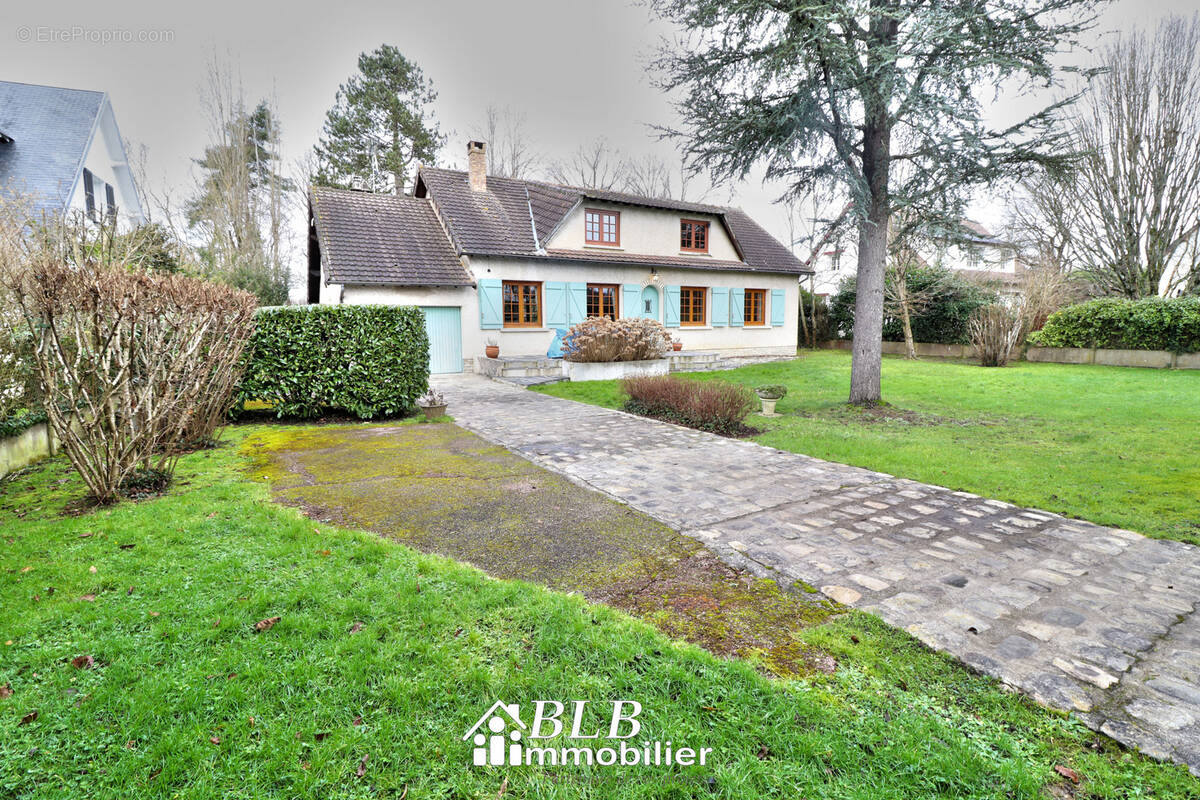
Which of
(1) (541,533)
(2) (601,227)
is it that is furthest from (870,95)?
(2) (601,227)

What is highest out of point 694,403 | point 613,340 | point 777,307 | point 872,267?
point 777,307

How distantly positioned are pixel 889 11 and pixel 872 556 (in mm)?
8216

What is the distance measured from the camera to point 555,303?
17188 mm

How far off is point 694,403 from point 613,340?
575cm

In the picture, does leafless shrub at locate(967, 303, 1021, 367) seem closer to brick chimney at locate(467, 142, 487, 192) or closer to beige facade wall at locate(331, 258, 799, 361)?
beige facade wall at locate(331, 258, 799, 361)

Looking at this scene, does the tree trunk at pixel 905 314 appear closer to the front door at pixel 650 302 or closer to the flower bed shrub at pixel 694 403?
the front door at pixel 650 302

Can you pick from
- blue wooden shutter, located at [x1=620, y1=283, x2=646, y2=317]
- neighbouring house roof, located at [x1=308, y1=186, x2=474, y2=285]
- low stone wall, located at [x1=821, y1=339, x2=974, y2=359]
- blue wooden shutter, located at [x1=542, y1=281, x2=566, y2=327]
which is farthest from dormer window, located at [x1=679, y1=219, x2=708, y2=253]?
neighbouring house roof, located at [x1=308, y1=186, x2=474, y2=285]

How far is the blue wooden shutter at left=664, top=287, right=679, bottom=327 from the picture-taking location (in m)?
19.4

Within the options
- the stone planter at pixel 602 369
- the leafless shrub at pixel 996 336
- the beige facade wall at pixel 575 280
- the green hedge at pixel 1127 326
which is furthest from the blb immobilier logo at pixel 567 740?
the green hedge at pixel 1127 326

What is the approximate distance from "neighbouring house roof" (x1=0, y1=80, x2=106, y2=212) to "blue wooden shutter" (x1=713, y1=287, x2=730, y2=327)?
20.2 metres

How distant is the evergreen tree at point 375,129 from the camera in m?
26.0

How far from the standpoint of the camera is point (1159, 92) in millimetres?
16016

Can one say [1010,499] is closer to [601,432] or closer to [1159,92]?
[601,432]

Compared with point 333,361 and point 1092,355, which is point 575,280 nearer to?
point 333,361
